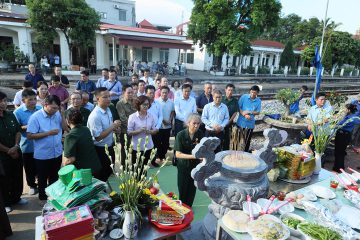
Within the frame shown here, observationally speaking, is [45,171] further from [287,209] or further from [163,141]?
[287,209]

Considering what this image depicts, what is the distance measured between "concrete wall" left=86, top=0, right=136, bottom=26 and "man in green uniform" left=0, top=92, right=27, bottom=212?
2445 centimetres

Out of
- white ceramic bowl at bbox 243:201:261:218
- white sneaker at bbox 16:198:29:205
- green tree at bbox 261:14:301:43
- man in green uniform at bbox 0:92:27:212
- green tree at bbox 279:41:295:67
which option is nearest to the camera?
white ceramic bowl at bbox 243:201:261:218

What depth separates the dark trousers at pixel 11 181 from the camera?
325 centimetres

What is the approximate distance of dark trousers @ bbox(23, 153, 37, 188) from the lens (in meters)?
3.68

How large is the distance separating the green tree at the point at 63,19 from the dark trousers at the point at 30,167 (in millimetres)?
12949

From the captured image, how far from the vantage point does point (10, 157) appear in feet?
10.7

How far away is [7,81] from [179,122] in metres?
11.1

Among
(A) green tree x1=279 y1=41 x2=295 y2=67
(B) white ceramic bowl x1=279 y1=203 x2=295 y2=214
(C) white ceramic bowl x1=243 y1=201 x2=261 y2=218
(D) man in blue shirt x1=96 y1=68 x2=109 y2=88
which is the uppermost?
(A) green tree x1=279 y1=41 x2=295 y2=67

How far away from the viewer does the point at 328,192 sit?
2484 mm

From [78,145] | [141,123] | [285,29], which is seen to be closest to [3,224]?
[78,145]

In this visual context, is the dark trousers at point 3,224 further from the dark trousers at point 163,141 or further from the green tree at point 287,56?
the green tree at point 287,56

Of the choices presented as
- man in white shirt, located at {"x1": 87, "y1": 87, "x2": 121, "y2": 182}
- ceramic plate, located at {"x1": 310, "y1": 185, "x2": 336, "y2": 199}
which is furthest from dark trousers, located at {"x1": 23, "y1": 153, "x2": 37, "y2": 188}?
ceramic plate, located at {"x1": 310, "y1": 185, "x2": 336, "y2": 199}

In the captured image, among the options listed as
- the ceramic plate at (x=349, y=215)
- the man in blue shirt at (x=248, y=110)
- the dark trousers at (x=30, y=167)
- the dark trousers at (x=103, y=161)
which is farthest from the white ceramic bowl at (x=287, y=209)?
the dark trousers at (x=30, y=167)

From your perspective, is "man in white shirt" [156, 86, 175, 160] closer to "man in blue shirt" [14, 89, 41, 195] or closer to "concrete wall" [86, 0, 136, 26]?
"man in blue shirt" [14, 89, 41, 195]
